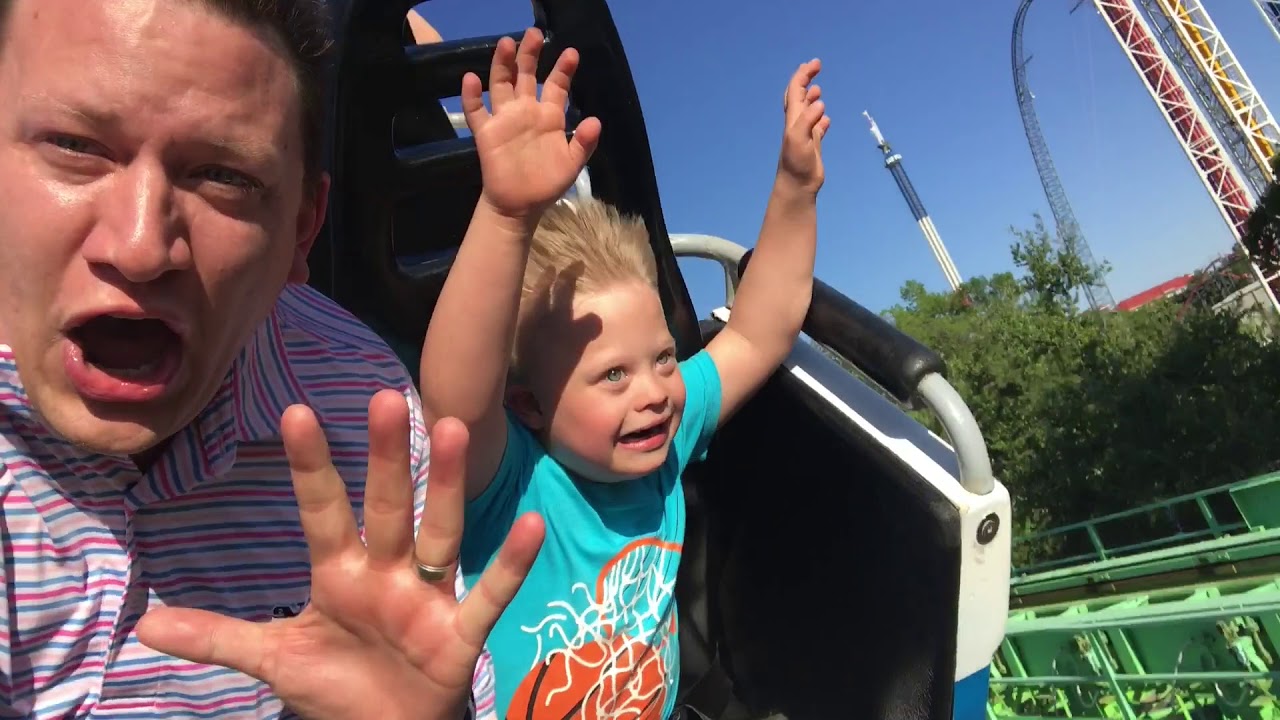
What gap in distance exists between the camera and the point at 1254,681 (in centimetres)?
326

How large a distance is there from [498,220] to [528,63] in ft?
0.64

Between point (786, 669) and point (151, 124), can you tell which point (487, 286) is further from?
point (786, 669)

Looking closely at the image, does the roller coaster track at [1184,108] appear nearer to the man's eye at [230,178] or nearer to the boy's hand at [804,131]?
the boy's hand at [804,131]

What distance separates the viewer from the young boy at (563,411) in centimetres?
95

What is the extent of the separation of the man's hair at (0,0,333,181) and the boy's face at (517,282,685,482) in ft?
1.57

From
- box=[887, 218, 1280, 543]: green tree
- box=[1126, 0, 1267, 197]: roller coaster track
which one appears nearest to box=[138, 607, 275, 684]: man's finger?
box=[887, 218, 1280, 543]: green tree

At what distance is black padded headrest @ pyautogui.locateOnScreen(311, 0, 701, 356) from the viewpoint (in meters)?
1.11

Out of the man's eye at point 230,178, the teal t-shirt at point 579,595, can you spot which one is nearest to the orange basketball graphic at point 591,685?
the teal t-shirt at point 579,595

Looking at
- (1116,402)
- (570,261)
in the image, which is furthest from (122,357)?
(1116,402)

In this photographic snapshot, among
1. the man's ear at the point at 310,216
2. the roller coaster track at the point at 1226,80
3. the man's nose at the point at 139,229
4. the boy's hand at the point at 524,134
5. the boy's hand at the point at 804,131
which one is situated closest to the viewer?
the man's nose at the point at 139,229

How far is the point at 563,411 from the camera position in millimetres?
1139

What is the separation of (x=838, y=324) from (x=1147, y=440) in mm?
8539

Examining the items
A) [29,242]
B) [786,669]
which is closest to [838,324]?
[786,669]

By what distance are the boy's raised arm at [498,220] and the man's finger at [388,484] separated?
361mm
